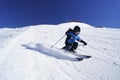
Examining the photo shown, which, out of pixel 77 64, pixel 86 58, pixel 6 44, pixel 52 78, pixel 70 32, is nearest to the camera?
pixel 52 78

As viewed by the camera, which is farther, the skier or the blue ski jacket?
the blue ski jacket

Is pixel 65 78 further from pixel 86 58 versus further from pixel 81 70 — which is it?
pixel 86 58

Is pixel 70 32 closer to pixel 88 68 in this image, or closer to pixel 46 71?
pixel 88 68

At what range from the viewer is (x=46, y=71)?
218 inches

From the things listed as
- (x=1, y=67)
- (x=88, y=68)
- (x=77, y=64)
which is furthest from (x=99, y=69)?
(x=1, y=67)

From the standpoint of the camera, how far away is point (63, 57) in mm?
7398

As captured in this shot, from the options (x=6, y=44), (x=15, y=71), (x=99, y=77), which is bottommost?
(x=99, y=77)

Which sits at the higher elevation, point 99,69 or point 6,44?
point 6,44

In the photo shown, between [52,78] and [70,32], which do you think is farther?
[70,32]

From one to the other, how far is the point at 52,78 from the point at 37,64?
3.88ft

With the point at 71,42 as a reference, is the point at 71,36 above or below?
above

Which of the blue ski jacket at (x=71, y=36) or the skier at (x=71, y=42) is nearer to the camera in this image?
the skier at (x=71, y=42)

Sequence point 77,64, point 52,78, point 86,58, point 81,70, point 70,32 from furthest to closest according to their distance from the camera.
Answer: point 70,32 < point 86,58 < point 77,64 < point 81,70 < point 52,78

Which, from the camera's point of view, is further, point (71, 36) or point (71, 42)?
point (71, 36)
